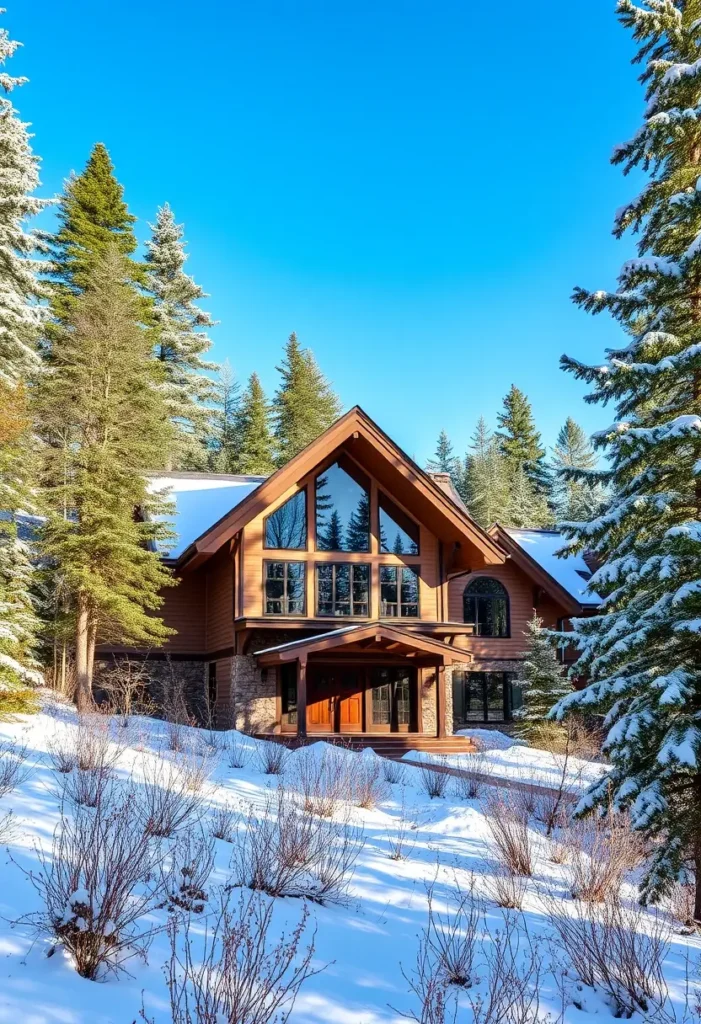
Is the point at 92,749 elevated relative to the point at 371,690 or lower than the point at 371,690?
elevated

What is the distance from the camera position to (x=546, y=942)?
629cm

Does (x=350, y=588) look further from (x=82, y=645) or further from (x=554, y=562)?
(x=554, y=562)

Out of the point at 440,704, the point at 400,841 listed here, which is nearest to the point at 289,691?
the point at 440,704

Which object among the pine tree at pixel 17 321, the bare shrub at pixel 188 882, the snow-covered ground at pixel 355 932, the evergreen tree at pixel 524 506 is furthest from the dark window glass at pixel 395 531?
the evergreen tree at pixel 524 506

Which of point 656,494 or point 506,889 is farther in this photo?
point 656,494

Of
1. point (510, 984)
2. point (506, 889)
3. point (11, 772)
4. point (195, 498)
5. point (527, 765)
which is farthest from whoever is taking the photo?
point (195, 498)

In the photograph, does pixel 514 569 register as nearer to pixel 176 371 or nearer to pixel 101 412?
pixel 101 412

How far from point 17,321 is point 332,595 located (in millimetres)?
11010

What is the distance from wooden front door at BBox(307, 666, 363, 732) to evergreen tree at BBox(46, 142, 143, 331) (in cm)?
1924

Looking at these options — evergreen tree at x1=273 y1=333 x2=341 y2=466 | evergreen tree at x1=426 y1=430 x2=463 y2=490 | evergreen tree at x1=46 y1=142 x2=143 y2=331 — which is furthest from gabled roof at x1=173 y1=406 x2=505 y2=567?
evergreen tree at x1=426 y1=430 x2=463 y2=490

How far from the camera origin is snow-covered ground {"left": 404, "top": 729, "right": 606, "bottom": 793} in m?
14.4

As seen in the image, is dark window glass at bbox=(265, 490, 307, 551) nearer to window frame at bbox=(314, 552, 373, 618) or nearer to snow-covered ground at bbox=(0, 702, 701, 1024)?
window frame at bbox=(314, 552, 373, 618)

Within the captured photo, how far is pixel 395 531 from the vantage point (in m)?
23.5

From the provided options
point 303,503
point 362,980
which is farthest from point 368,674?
point 362,980
